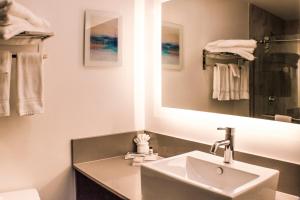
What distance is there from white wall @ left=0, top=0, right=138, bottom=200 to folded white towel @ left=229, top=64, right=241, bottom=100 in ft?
2.46

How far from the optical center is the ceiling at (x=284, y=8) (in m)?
1.30

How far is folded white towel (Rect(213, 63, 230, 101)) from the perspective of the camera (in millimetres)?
1634

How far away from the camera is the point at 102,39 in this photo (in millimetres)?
1899

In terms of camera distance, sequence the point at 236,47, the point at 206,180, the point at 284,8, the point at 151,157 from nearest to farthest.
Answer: the point at 284,8 → the point at 206,180 → the point at 236,47 → the point at 151,157

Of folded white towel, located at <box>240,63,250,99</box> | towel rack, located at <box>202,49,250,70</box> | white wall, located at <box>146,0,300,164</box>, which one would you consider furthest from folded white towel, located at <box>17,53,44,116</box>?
folded white towel, located at <box>240,63,250,99</box>

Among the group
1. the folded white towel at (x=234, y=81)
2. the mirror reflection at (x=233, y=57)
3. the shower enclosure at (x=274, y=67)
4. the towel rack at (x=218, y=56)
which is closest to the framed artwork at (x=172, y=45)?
the mirror reflection at (x=233, y=57)

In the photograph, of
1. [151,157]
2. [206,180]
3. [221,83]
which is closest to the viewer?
[206,180]

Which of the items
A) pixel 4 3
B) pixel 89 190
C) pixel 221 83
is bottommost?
pixel 89 190

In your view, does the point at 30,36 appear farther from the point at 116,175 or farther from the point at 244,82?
the point at 244,82

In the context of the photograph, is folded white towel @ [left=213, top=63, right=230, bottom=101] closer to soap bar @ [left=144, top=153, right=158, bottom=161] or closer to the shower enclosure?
the shower enclosure

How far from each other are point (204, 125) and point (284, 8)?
72cm

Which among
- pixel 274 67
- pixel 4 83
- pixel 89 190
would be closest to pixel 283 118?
pixel 274 67

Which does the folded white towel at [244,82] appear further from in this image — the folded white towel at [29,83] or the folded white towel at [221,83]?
the folded white towel at [29,83]

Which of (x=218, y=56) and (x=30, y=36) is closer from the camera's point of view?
(x=30, y=36)
